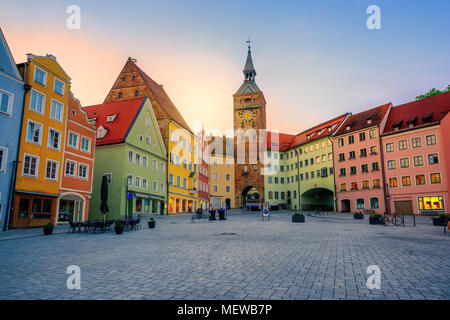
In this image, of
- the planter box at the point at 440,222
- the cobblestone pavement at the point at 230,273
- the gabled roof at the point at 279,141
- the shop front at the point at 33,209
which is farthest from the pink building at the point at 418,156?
the shop front at the point at 33,209

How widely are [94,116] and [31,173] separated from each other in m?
17.1

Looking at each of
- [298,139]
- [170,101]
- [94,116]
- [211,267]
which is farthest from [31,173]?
[298,139]

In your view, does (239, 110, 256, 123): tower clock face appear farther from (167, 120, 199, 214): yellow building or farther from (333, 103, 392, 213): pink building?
(167, 120, 199, 214): yellow building

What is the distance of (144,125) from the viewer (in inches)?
1551

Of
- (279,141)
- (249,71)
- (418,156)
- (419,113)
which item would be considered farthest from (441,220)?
(249,71)

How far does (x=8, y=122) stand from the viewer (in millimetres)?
22031

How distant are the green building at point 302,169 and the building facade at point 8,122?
167ft

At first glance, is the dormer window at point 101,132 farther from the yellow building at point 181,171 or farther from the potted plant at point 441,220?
the potted plant at point 441,220

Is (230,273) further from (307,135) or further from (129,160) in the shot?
(307,135)

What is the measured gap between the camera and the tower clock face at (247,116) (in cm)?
7931

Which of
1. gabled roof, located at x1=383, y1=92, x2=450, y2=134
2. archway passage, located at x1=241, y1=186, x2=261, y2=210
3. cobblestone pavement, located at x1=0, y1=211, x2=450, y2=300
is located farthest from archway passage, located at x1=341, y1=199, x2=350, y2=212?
cobblestone pavement, located at x1=0, y1=211, x2=450, y2=300

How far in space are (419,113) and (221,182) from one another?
4423cm
